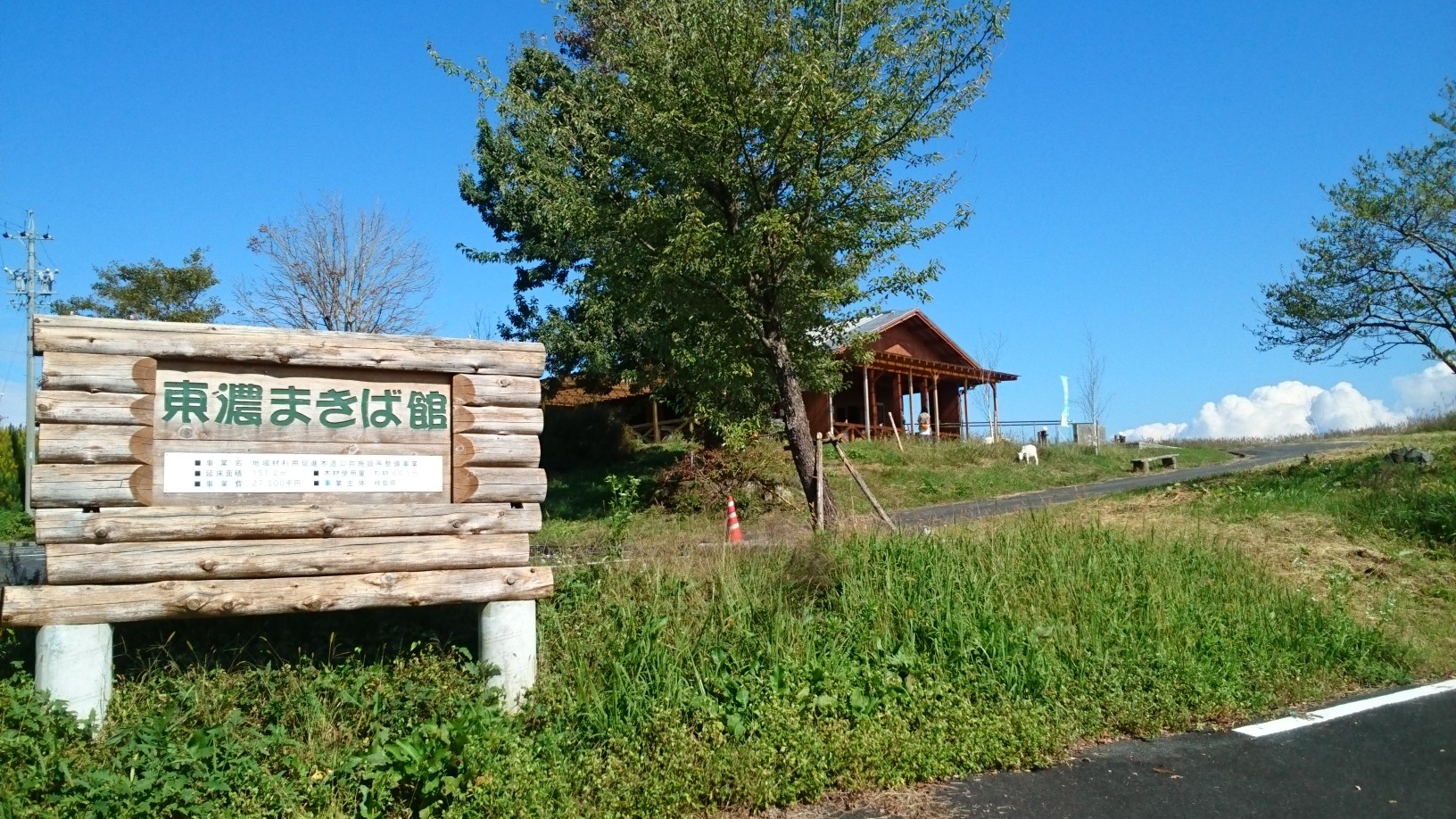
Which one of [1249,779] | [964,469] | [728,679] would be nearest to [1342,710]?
[1249,779]

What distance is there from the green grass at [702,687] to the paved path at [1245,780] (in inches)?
9.8

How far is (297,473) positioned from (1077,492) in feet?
59.0

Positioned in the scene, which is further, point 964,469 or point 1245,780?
point 964,469

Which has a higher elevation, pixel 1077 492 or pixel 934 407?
pixel 934 407

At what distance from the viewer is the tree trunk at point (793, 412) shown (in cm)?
1106

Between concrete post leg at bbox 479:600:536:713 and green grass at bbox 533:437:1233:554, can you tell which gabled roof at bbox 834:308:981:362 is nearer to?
green grass at bbox 533:437:1233:554

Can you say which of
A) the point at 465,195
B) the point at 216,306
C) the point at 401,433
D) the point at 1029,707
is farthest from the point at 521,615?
the point at 216,306

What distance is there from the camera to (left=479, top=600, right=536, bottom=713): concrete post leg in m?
5.70

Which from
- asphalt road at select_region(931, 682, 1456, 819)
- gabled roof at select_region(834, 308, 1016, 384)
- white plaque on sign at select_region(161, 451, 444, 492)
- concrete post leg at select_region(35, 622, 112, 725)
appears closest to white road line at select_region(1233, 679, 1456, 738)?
asphalt road at select_region(931, 682, 1456, 819)

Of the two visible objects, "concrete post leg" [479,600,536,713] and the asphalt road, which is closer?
the asphalt road

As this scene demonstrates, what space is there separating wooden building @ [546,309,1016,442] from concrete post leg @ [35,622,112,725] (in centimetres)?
2335

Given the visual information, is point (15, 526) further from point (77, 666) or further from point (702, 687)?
point (702, 687)

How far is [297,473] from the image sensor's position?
5.59m

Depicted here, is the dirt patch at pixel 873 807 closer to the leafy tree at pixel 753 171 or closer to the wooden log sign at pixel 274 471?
the wooden log sign at pixel 274 471
